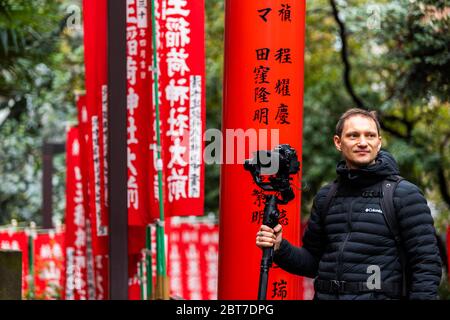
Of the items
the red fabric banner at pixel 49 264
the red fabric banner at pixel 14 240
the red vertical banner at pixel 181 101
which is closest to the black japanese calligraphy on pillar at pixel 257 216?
the red vertical banner at pixel 181 101

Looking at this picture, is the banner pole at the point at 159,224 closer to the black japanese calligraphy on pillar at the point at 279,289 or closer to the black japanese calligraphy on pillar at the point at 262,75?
the black japanese calligraphy on pillar at the point at 262,75

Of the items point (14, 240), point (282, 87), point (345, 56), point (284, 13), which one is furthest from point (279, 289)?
point (345, 56)

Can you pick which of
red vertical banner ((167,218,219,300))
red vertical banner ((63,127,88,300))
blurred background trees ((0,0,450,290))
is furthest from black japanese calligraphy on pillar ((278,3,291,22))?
red vertical banner ((167,218,219,300))

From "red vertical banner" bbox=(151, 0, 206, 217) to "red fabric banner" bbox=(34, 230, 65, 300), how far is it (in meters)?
6.03

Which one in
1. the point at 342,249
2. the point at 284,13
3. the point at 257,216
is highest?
the point at 284,13

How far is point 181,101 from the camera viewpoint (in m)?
Answer: 7.85

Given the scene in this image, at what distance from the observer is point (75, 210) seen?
11.7m

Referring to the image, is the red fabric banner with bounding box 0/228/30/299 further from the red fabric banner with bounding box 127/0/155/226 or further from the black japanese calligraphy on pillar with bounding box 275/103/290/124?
the black japanese calligraphy on pillar with bounding box 275/103/290/124

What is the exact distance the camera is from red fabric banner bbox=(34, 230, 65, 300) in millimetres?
13805

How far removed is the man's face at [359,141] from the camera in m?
4.55

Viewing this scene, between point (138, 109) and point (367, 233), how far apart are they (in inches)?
150

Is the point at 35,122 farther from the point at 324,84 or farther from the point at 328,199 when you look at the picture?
the point at 328,199

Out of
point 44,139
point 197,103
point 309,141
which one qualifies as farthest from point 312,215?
point 44,139

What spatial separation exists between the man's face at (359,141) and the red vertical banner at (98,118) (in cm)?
418
